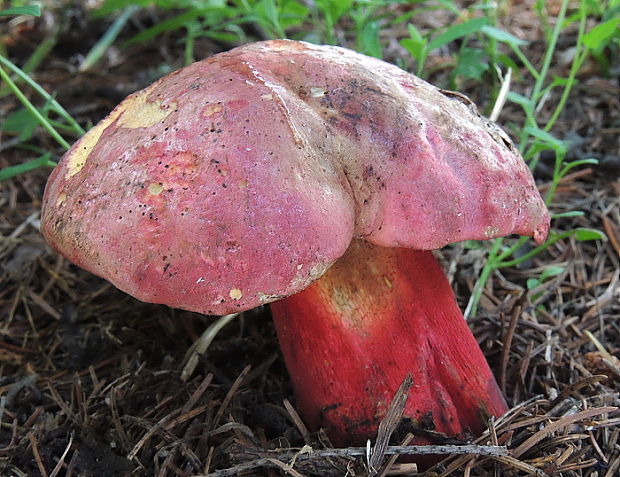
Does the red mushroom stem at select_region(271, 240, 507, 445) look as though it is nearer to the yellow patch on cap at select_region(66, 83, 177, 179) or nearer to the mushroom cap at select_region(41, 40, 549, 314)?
the mushroom cap at select_region(41, 40, 549, 314)

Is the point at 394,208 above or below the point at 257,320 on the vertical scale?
above

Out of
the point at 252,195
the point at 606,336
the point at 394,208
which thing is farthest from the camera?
the point at 606,336

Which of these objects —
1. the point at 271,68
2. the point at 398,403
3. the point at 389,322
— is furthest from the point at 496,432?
the point at 271,68

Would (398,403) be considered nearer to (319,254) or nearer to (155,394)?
(319,254)

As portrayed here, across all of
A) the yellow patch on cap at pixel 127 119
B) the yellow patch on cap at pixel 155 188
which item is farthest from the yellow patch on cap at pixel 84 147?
the yellow patch on cap at pixel 155 188

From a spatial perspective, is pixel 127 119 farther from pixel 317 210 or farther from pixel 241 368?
pixel 241 368

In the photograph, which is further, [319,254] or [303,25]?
[303,25]

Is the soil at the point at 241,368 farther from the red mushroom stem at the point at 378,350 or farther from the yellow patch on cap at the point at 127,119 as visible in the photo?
the yellow patch on cap at the point at 127,119

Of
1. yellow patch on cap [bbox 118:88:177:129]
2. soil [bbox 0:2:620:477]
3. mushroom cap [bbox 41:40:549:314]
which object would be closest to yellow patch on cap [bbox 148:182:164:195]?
mushroom cap [bbox 41:40:549:314]
